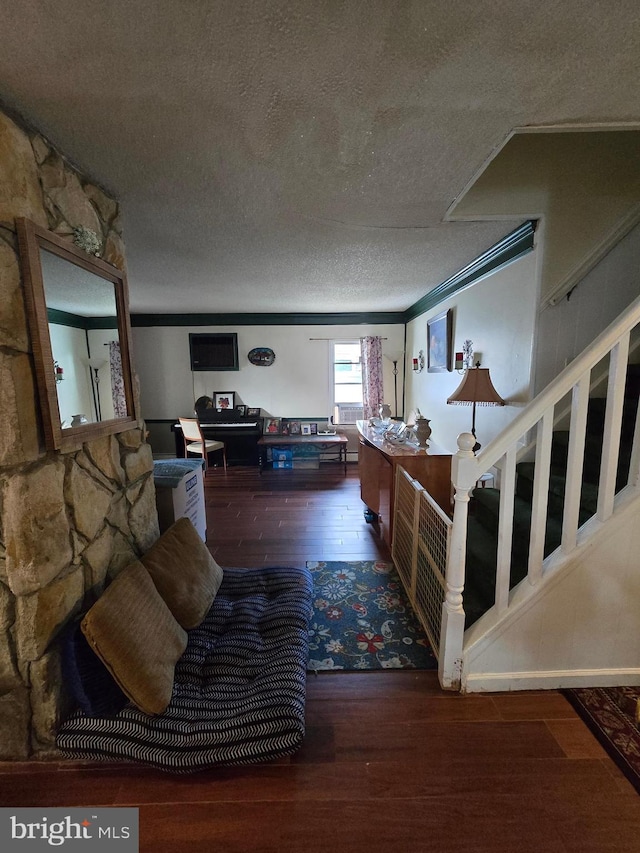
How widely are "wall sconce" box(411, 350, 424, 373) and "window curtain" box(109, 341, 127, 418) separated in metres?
3.57

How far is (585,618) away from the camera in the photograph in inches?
57.6

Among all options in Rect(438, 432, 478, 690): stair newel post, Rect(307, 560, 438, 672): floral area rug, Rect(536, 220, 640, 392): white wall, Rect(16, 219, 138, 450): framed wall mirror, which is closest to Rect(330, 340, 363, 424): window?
Rect(307, 560, 438, 672): floral area rug

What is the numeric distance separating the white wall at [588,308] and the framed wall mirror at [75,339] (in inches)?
93.4

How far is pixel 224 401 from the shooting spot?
5.40 meters

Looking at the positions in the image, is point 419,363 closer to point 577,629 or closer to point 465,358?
point 465,358

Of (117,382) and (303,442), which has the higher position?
(117,382)

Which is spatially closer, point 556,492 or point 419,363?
point 556,492

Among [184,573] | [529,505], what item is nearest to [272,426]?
[184,573]

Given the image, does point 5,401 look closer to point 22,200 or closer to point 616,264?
point 22,200

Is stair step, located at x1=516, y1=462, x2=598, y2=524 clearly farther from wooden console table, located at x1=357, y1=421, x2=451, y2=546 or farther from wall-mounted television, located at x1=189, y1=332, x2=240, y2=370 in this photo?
wall-mounted television, located at x1=189, y1=332, x2=240, y2=370

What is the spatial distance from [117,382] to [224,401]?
12.5 feet

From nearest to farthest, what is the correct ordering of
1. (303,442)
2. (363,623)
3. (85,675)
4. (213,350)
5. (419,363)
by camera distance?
(85,675) → (363,623) → (419,363) → (303,442) → (213,350)

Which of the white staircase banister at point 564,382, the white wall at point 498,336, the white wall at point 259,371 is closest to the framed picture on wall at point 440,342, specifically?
the white wall at point 498,336

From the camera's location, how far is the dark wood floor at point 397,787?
1017mm
